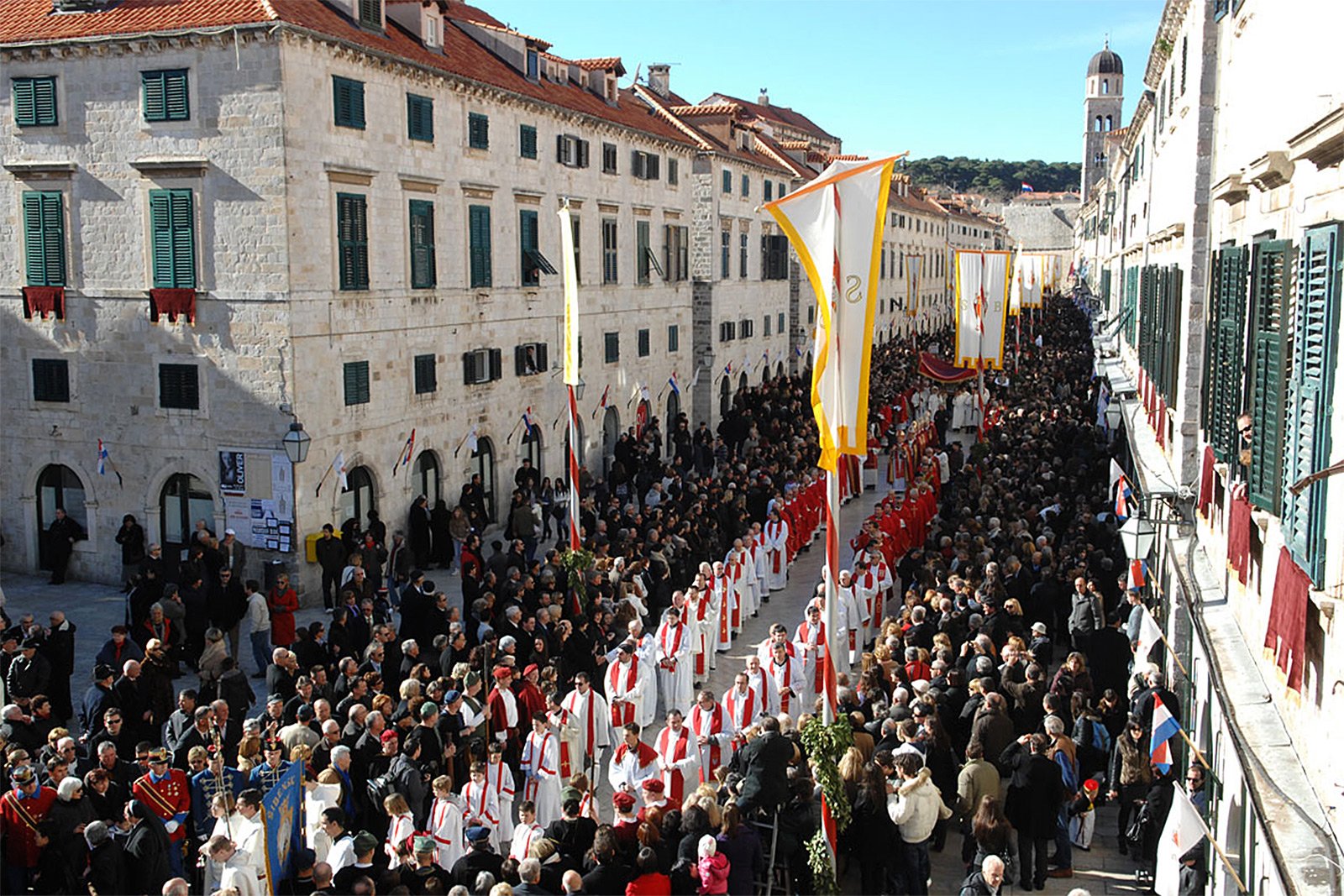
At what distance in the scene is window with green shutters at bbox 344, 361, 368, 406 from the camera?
818 inches

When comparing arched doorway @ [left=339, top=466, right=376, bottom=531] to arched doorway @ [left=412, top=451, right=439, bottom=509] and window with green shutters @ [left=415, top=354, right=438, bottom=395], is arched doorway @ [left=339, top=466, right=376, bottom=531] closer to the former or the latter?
arched doorway @ [left=412, top=451, right=439, bottom=509]

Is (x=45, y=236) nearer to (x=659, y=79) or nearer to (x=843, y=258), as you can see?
(x=843, y=258)

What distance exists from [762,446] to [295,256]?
1265 centimetres

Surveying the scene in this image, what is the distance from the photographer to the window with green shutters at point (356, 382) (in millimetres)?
20781

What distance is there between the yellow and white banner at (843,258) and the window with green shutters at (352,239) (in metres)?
12.7

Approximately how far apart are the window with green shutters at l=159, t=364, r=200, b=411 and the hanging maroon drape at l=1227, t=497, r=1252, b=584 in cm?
1598

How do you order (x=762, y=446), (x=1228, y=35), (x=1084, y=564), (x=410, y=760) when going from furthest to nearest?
1. (x=762, y=446)
2. (x=1084, y=564)
3. (x=1228, y=35)
4. (x=410, y=760)

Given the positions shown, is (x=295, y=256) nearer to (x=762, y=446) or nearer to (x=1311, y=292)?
(x=762, y=446)

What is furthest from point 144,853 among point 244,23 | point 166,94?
point 166,94

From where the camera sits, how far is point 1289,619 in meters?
7.54

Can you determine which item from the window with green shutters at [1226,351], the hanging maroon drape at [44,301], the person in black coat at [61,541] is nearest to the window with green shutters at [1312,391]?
the window with green shutters at [1226,351]

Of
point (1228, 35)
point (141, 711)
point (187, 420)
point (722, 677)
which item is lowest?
point (722, 677)

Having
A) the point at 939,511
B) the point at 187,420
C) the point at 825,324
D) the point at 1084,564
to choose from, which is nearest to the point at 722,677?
the point at 1084,564

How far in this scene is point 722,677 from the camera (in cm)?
1709
